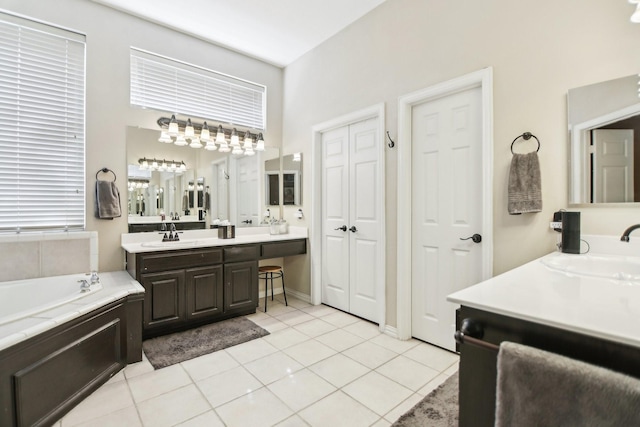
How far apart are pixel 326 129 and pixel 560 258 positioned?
2.68 m

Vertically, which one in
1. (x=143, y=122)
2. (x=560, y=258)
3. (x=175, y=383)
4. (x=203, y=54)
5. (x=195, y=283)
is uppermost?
(x=203, y=54)

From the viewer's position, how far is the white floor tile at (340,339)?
267 centimetres

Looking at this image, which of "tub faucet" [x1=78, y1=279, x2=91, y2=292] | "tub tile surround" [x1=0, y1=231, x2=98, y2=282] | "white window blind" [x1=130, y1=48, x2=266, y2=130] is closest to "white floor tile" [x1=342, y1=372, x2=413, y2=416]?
"tub faucet" [x1=78, y1=279, x2=91, y2=292]

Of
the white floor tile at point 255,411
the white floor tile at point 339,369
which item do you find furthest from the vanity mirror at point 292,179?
the white floor tile at point 255,411

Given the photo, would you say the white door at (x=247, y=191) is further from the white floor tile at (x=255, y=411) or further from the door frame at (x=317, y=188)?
the white floor tile at (x=255, y=411)

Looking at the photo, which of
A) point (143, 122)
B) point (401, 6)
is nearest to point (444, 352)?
point (401, 6)

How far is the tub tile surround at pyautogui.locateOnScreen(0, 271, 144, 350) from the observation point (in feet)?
4.90

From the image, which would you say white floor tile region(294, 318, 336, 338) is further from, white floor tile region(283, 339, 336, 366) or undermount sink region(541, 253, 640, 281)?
undermount sink region(541, 253, 640, 281)

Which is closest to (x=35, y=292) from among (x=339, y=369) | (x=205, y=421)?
(x=205, y=421)

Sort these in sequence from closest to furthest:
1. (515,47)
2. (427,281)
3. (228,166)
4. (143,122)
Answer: (515,47), (427,281), (143,122), (228,166)

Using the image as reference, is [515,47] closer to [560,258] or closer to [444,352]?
[560,258]

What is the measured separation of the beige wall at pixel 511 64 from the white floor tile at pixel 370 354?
0.37 meters

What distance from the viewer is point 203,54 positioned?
362 centimetres

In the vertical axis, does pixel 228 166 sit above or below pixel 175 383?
above
